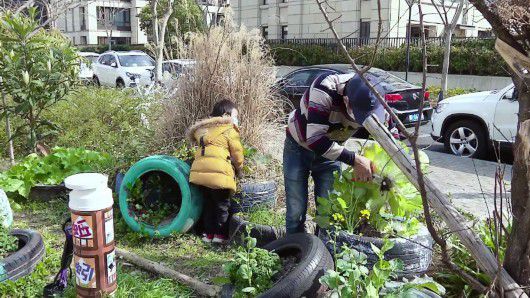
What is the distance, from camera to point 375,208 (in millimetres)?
3348

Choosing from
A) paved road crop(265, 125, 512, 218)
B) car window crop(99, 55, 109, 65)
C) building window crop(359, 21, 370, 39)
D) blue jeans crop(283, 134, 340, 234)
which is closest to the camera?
blue jeans crop(283, 134, 340, 234)

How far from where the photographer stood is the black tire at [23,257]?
3.44 metres

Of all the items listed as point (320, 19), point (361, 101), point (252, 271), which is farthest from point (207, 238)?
point (320, 19)

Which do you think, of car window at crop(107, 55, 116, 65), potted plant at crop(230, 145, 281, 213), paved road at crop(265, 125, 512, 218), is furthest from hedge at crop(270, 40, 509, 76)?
potted plant at crop(230, 145, 281, 213)

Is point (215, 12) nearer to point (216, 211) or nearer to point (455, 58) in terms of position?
point (216, 211)

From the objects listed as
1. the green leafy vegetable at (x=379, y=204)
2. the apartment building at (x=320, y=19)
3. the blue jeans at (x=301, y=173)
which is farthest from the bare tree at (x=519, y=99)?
the apartment building at (x=320, y=19)

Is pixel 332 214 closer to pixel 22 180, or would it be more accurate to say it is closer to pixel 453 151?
pixel 22 180

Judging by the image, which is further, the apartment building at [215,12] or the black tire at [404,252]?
the apartment building at [215,12]

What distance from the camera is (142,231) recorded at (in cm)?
468

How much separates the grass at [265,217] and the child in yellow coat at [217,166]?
9.1 inches

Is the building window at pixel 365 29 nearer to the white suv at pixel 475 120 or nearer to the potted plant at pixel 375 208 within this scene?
the white suv at pixel 475 120

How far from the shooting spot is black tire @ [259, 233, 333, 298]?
2779 millimetres

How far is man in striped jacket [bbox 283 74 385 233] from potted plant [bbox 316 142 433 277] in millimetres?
114

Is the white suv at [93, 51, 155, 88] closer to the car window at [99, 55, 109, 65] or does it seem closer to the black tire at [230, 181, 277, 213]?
the car window at [99, 55, 109, 65]
